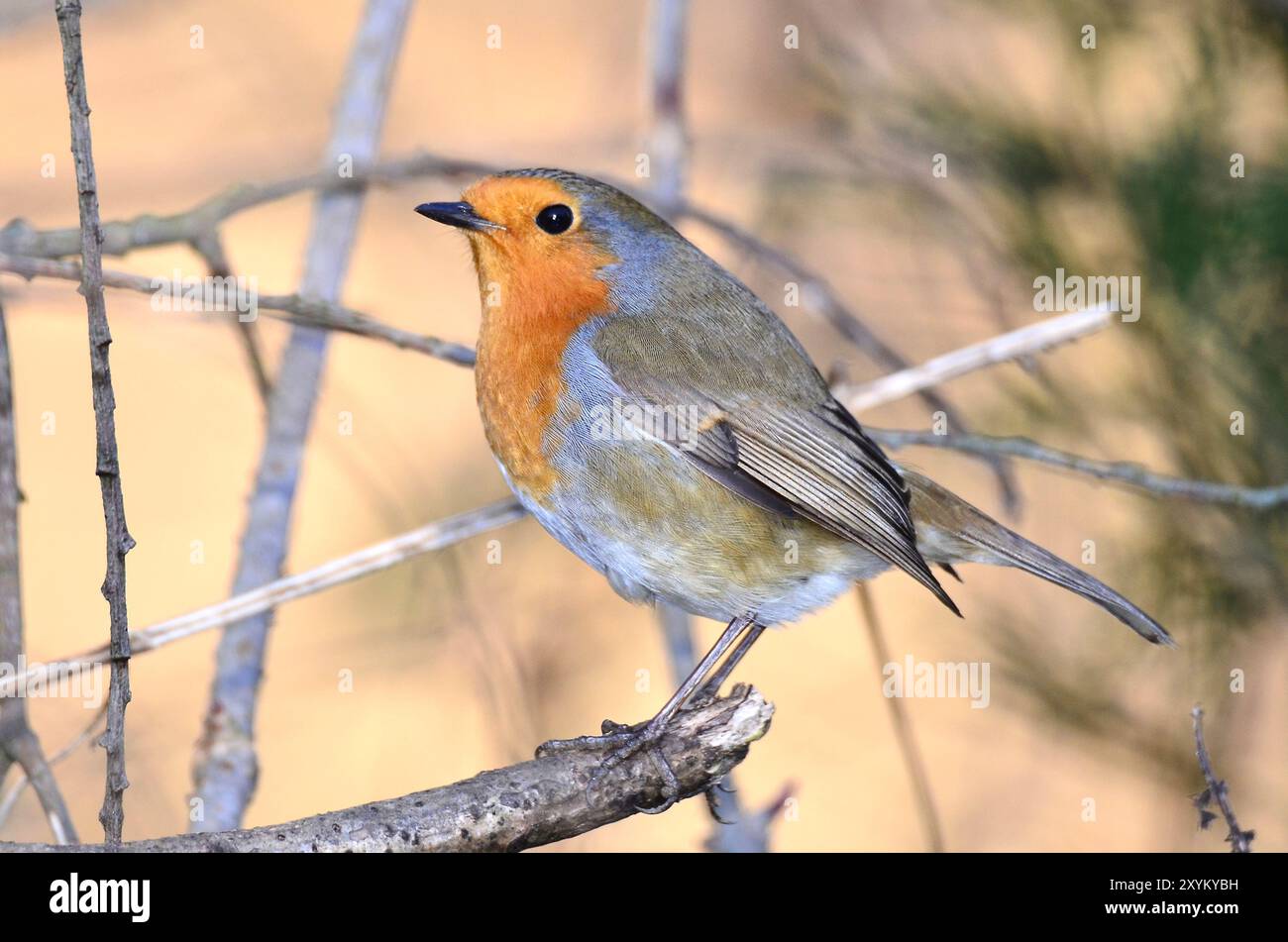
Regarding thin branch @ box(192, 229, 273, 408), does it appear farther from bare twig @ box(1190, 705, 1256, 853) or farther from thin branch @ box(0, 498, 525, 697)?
bare twig @ box(1190, 705, 1256, 853)

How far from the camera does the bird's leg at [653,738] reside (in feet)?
8.05

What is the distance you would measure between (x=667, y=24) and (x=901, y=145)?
79cm

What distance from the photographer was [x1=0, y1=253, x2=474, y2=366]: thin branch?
8.31ft

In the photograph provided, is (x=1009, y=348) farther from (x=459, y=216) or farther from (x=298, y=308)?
(x=298, y=308)

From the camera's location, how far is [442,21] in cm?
740

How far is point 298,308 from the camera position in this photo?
2.75 m

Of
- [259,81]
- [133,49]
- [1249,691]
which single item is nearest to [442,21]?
[133,49]

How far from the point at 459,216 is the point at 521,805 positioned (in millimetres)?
1405

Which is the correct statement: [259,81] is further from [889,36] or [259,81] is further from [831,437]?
[831,437]

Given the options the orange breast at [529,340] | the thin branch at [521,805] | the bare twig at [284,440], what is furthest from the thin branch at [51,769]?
the orange breast at [529,340]

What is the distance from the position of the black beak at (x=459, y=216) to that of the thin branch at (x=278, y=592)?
63cm

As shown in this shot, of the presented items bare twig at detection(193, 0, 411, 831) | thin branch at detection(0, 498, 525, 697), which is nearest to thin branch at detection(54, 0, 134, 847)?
thin branch at detection(0, 498, 525, 697)

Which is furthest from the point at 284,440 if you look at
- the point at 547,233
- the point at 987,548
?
the point at 987,548

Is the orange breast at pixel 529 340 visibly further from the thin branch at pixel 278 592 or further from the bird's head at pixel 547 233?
the thin branch at pixel 278 592
